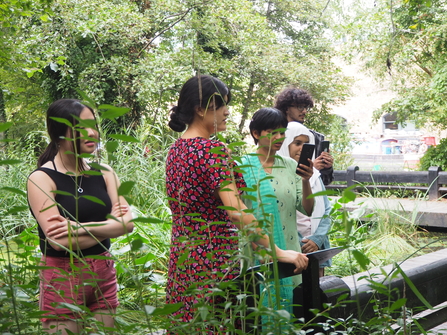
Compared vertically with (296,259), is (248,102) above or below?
above

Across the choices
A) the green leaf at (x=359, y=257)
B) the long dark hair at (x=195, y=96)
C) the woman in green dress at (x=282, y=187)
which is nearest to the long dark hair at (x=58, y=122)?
the long dark hair at (x=195, y=96)

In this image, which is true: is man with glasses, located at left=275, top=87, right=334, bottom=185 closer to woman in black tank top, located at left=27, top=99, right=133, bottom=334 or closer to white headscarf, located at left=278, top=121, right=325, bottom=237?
white headscarf, located at left=278, top=121, right=325, bottom=237

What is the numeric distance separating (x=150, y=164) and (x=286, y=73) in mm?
13049

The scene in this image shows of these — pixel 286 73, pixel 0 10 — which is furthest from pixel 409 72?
pixel 0 10

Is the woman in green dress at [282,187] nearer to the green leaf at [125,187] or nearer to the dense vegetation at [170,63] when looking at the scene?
the green leaf at [125,187]

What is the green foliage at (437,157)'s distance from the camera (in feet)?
44.0

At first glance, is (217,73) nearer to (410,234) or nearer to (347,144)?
(347,144)

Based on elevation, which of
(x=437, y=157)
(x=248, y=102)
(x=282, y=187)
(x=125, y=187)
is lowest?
(x=437, y=157)

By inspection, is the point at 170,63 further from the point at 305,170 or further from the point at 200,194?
the point at 200,194

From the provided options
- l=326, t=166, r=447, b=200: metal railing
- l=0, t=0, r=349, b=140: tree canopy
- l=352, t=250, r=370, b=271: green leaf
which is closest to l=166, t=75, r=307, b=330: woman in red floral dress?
l=352, t=250, r=370, b=271: green leaf

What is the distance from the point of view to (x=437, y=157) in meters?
13.5

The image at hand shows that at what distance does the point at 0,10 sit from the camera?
604cm

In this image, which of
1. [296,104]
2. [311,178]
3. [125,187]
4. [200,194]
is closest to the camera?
[125,187]

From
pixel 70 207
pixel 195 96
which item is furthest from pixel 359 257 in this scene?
pixel 70 207
